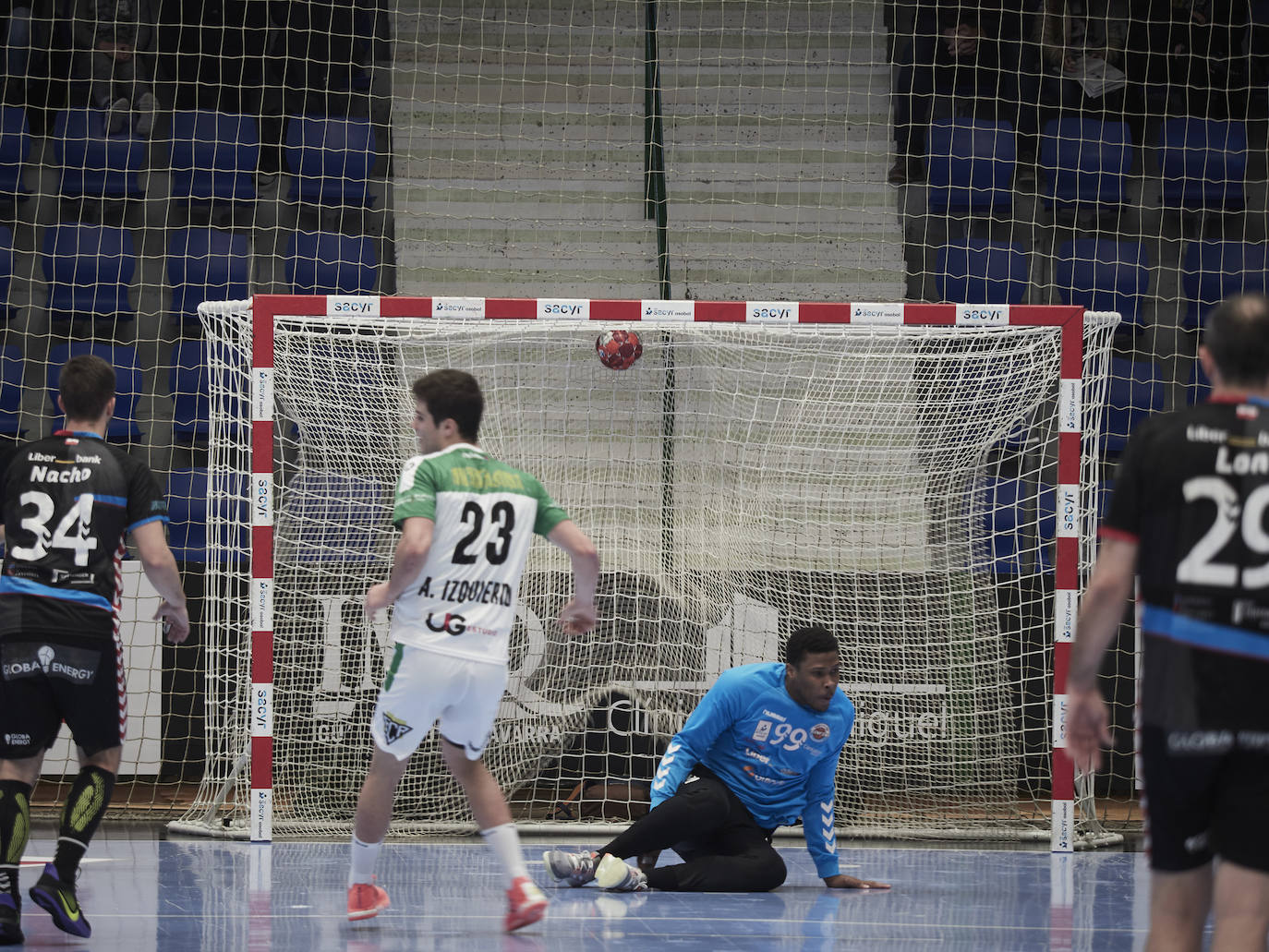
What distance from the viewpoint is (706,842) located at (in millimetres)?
6441

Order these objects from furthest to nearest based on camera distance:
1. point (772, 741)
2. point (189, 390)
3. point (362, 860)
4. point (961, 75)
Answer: point (961, 75) → point (189, 390) → point (772, 741) → point (362, 860)

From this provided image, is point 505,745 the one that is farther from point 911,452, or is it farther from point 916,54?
point 916,54

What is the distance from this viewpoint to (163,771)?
30.4ft

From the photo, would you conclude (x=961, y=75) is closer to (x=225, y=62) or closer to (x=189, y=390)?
(x=225, y=62)

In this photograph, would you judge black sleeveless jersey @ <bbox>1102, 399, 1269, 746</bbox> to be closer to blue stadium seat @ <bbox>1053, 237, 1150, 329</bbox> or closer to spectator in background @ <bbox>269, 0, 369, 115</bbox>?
blue stadium seat @ <bbox>1053, 237, 1150, 329</bbox>

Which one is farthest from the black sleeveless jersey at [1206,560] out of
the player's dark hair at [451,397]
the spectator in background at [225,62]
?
the spectator in background at [225,62]

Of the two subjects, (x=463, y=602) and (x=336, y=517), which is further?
(x=336, y=517)

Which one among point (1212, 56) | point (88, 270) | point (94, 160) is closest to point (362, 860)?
point (88, 270)

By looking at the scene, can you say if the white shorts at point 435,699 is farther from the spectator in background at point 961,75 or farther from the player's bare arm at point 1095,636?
the spectator in background at point 961,75

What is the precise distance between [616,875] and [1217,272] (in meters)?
8.37

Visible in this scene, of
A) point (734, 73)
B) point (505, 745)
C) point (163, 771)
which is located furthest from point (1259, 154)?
point (163, 771)

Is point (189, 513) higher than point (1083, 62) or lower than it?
lower

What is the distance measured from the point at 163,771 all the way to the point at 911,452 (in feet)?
17.4

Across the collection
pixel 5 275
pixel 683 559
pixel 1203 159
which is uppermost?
pixel 1203 159
